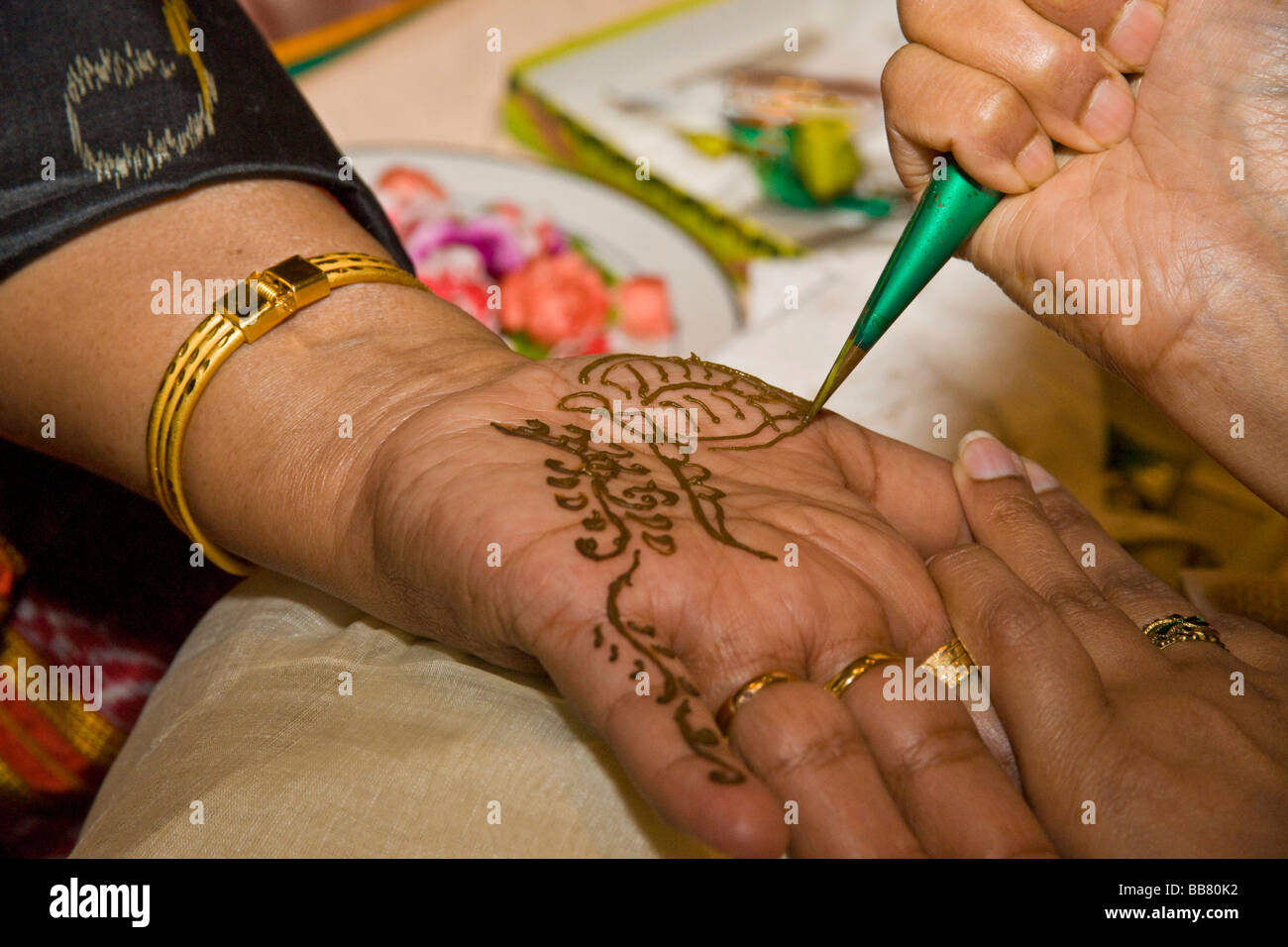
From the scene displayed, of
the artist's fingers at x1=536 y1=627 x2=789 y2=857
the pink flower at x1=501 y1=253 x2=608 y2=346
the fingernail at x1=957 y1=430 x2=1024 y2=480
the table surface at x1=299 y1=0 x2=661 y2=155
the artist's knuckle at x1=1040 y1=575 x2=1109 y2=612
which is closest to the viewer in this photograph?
the artist's fingers at x1=536 y1=627 x2=789 y2=857

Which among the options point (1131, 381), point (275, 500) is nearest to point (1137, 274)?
point (1131, 381)

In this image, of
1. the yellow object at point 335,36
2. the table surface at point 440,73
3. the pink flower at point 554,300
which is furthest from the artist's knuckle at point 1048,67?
the yellow object at point 335,36

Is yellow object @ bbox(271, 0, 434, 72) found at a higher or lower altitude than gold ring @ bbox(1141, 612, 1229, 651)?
higher

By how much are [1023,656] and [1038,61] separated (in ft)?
1.72

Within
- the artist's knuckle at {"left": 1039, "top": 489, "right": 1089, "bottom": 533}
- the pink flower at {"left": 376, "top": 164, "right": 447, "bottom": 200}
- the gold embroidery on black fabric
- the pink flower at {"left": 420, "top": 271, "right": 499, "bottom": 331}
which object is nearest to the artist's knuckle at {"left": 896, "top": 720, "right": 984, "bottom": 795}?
the artist's knuckle at {"left": 1039, "top": 489, "right": 1089, "bottom": 533}

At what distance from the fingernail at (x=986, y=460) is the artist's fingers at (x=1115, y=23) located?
1.20ft

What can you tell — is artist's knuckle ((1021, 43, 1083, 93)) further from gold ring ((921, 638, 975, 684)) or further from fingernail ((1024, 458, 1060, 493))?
gold ring ((921, 638, 975, 684))

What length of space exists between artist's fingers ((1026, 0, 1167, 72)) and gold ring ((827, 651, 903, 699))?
59 cm

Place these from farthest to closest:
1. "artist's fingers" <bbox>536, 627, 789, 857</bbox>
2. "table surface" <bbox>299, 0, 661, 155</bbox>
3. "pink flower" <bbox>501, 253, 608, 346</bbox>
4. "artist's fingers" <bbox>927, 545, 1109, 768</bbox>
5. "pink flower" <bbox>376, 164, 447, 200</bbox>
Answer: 1. "table surface" <bbox>299, 0, 661, 155</bbox>
2. "pink flower" <bbox>376, 164, 447, 200</bbox>
3. "pink flower" <bbox>501, 253, 608, 346</bbox>
4. "artist's fingers" <bbox>927, 545, 1109, 768</bbox>
5. "artist's fingers" <bbox>536, 627, 789, 857</bbox>

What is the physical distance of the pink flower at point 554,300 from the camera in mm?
1534

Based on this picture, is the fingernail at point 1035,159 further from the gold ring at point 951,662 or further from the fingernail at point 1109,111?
the gold ring at point 951,662

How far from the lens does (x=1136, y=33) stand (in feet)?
2.97

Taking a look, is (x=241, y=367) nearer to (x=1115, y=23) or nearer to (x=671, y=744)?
(x=671, y=744)

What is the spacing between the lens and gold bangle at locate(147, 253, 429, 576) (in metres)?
0.91
